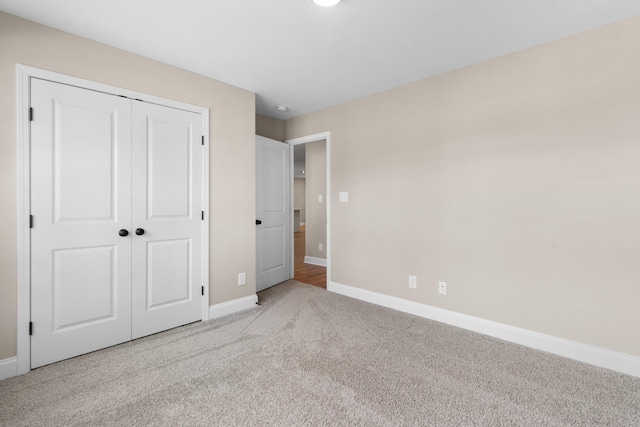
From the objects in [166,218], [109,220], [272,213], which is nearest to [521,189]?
[272,213]

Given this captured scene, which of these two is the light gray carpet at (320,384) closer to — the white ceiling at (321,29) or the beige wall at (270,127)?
the white ceiling at (321,29)

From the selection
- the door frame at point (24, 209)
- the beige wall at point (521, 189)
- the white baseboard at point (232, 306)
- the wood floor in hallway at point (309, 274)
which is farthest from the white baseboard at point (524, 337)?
the door frame at point (24, 209)

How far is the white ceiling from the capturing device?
1843 mm

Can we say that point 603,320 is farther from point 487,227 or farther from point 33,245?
point 33,245

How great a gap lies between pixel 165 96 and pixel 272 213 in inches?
77.0

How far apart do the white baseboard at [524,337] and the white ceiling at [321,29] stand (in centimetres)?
235

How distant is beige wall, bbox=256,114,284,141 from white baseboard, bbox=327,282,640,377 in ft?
8.69

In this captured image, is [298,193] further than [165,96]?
Yes

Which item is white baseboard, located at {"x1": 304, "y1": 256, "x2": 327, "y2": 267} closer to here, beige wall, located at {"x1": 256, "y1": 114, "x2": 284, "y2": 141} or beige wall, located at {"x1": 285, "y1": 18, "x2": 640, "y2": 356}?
beige wall, located at {"x1": 285, "y1": 18, "x2": 640, "y2": 356}

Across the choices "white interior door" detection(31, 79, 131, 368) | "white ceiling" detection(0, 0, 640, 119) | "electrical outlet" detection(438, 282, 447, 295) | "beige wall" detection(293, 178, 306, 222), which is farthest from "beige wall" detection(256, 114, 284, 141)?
"beige wall" detection(293, 178, 306, 222)

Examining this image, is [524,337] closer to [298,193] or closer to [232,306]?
[232,306]

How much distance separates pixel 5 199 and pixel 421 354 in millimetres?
3156

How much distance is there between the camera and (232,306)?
10.0 feet

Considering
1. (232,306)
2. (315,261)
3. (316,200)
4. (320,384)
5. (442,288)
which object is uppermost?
(316,200)
